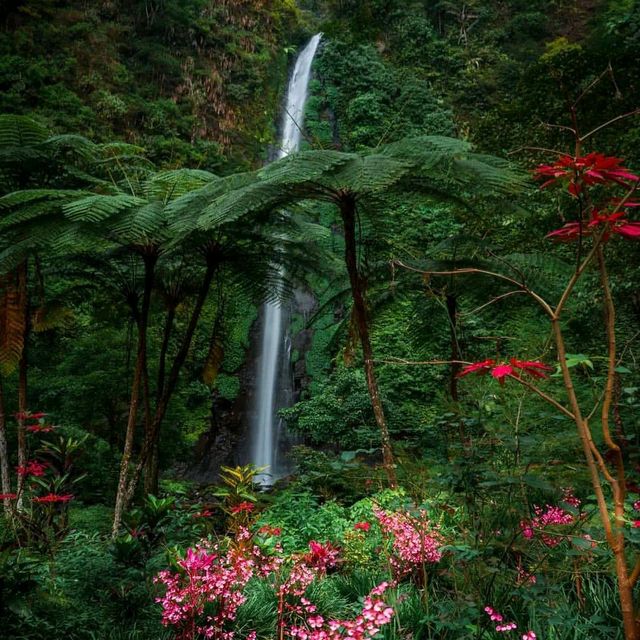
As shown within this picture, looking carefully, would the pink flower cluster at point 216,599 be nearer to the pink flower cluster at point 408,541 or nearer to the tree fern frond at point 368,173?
the pink flower cluster at point 408,541

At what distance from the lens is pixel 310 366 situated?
37.4ft

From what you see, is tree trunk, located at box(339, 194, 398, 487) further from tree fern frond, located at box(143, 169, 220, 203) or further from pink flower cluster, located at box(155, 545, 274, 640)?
pink flower cluster, located at box(155, 545, 274, 640)

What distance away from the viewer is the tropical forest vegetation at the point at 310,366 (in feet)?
5.98

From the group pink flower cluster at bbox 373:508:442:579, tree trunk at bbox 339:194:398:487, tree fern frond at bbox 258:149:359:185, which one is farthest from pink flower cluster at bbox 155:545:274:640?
tree fern frond at bbox 258:149:359:185

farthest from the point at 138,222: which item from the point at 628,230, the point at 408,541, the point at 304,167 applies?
the point at 628,230

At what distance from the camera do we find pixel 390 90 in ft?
52.2

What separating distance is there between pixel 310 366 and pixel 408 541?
9120 millimetres

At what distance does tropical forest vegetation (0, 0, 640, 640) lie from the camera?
5.98ft

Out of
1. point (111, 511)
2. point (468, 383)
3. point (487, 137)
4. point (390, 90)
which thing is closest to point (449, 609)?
point (468, 383)

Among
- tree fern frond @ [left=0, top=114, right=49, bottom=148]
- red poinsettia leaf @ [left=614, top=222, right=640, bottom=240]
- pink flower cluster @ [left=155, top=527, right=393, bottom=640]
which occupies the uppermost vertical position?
tree fern frond @ [left=0, top=114, right=49, bottom=148]

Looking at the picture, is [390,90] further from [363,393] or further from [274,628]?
[274,628]

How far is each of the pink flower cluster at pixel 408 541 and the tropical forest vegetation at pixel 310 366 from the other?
0.02 metres

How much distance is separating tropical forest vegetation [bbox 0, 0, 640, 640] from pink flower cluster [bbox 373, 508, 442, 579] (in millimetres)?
18

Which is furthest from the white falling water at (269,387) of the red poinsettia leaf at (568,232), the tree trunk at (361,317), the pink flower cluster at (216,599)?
the red poinsettia leaf at (568,232)
